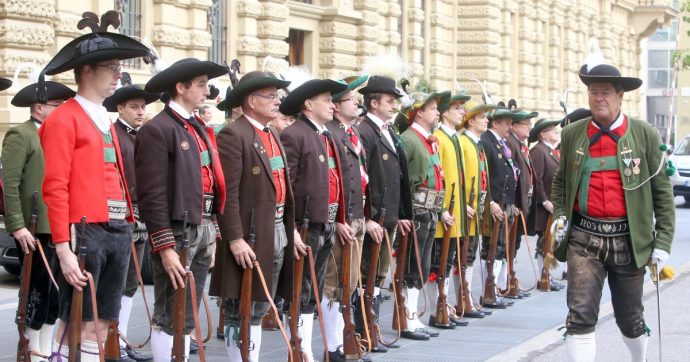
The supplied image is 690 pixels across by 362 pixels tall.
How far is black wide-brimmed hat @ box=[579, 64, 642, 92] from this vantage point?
7.72 meters

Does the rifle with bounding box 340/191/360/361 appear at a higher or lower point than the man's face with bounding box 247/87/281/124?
lower

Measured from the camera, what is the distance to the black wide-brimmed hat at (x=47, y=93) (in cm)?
858

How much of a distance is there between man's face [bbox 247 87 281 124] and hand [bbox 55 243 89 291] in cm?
173

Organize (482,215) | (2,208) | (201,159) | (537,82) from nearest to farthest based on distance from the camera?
1. (201,159)
2. (2,208)
3. (482,215)
4. (537,82)

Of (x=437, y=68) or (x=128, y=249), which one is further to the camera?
(x=437, y=68)

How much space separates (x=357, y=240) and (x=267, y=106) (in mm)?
1721

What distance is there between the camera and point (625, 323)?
779 cm

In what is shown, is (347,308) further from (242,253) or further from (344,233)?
(242,253)

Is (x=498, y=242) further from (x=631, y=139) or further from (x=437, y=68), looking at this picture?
(x=437, y=68)

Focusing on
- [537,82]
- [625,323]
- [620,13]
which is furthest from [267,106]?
[620,13]

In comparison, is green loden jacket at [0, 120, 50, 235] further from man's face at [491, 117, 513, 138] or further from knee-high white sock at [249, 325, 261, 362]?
man's face at [491, 117, 513, 138]

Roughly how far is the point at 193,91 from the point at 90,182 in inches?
37.8

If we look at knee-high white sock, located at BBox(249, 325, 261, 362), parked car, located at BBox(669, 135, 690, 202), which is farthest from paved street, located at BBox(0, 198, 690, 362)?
parked car, located at BBox(669, 135, 690, 202)

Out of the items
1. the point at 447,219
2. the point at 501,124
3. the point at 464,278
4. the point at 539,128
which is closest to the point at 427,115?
the point at 447,219
